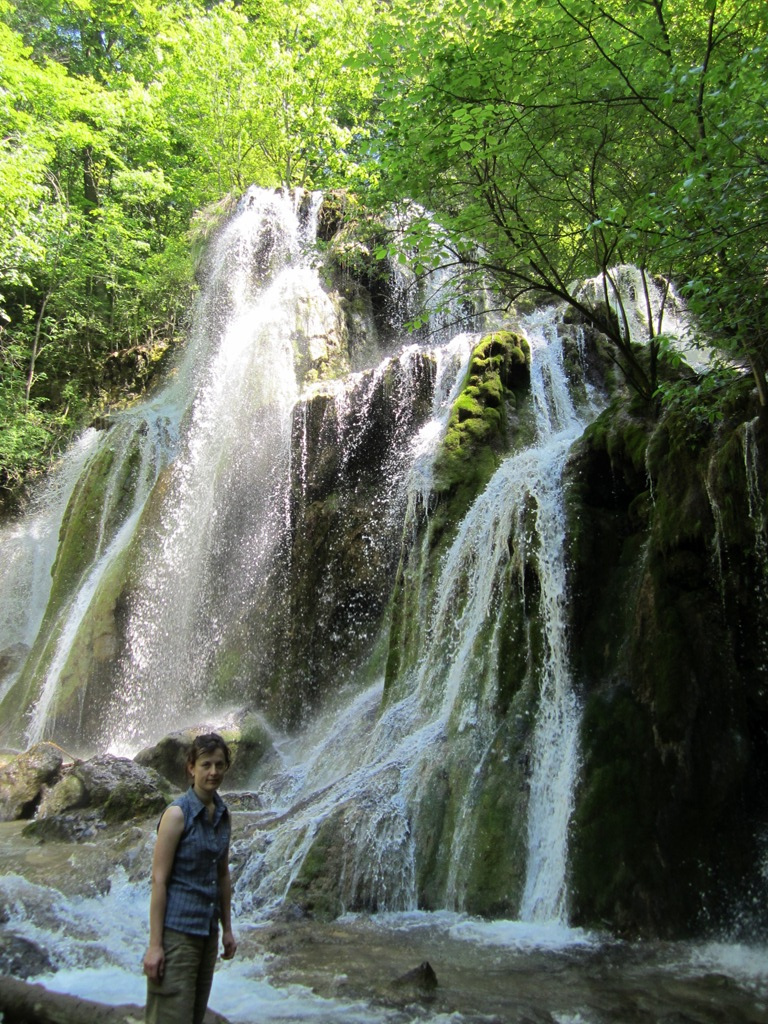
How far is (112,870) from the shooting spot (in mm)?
7062

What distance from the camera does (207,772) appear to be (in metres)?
2.87

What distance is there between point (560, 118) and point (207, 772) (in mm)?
6945

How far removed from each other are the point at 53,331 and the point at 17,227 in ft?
15.1

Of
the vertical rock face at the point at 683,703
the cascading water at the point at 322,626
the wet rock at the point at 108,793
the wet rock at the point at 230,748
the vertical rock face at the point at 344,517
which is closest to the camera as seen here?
the vertical rock face at the point at 683,703

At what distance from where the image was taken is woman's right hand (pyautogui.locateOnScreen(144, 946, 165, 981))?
2.62m

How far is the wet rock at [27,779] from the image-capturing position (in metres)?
9.66

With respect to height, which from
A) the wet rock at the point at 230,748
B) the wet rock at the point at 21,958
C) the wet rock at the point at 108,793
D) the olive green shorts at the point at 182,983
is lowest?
the wet rock at the point at 21,958

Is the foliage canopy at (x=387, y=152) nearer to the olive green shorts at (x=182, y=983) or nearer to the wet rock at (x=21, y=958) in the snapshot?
the olive green shorts at (x=182, y=983)

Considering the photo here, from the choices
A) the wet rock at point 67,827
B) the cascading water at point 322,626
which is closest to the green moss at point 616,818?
the cascading water at point 322,626

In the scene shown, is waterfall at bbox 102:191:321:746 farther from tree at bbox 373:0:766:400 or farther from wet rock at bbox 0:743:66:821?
tree at bbox 373:0:766:400

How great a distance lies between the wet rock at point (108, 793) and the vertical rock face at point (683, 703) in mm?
5707

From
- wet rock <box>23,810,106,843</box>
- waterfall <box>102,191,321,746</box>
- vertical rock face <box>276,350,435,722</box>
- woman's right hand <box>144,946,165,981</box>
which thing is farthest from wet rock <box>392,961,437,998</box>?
waterfall <box>102,191,321,746</box>

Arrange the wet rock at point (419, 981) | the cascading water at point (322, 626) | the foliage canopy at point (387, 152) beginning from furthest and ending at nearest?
the cascading water at point (322, 626)
the foliage canopy at point (387, 152)
the wet rock at point (419, 981)

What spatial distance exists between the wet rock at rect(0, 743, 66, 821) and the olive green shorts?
8326 millimetres
